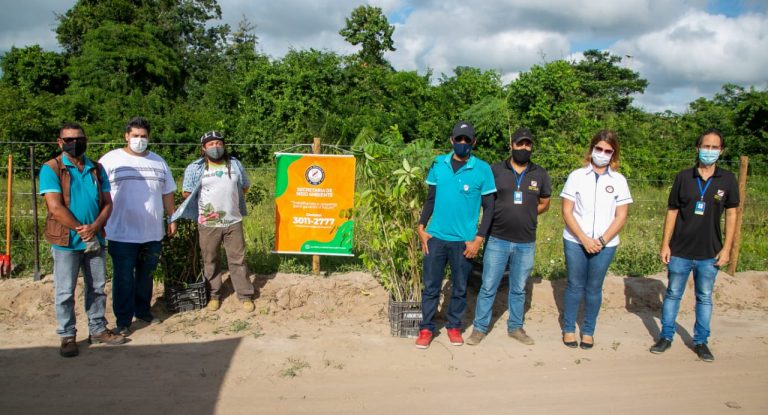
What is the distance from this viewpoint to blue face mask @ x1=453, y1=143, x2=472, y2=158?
461 centimetres

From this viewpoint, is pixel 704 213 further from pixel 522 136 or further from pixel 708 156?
pixel 522 136

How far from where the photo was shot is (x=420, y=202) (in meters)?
5.20

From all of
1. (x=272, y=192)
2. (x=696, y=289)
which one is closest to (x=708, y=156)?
(x=696, y=289)

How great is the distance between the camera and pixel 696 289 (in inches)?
189

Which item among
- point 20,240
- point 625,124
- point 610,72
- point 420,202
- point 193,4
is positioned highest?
point 193,4

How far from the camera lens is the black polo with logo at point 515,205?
4750 mm

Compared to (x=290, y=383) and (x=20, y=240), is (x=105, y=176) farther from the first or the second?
(x=20, y=240)

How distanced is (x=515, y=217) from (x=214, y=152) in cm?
282

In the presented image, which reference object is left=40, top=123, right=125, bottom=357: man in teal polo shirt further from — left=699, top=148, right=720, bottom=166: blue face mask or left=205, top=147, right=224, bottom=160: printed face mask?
left=699, top=148, right=720, bottom=166: blue face mask

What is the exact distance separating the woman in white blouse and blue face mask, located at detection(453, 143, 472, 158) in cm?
96

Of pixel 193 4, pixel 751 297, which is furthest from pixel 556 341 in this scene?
pixel 193 4

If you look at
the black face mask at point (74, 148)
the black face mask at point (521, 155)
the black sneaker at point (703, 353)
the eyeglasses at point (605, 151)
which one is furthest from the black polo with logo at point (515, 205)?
the black face mask at point (74, 148)

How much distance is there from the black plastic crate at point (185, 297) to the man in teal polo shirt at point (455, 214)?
2.29 meters

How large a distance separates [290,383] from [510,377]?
1.70 m
